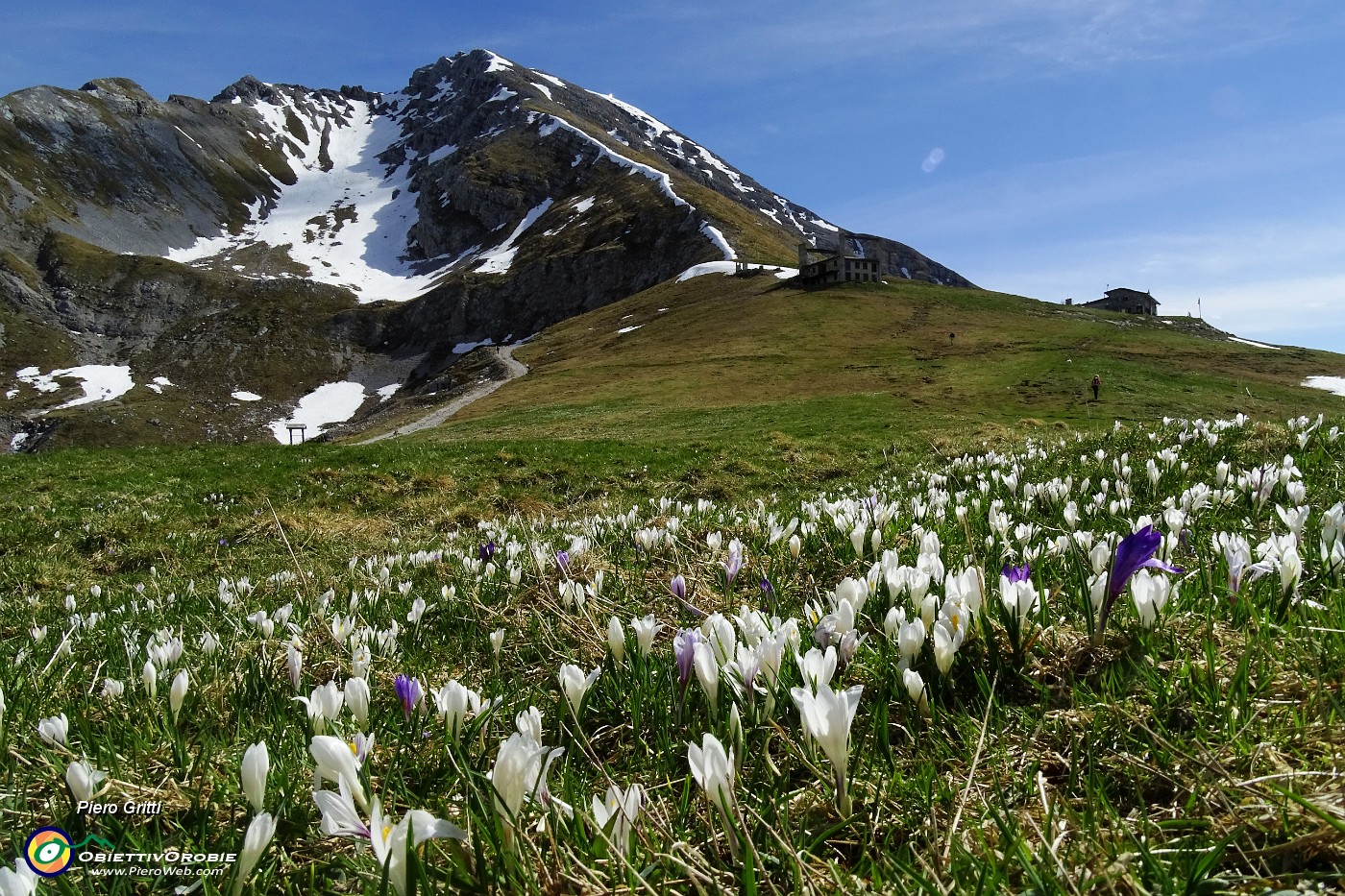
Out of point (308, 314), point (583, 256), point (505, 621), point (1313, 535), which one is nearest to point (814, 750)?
point (505, 621)

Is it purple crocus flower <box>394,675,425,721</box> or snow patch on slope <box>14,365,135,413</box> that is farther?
snow patch on slope <box>14,365,135,413</box>

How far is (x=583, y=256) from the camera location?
139 meters

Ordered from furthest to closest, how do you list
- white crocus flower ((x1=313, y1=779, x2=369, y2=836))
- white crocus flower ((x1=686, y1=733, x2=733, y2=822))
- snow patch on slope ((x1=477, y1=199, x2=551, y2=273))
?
snow patch on slope ((x1=477, y1=199, x2=551, y2=273)) → white crocus flower ((x1=686, y1=733, x2=733, y2=822)) → white crocus flower ((x1=313, y1=779, x2=369, y2=836))

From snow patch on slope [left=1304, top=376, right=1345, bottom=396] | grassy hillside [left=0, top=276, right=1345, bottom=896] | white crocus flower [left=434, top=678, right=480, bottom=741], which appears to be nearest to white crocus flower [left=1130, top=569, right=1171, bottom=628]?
grassy hillside [left=0, top=276, right=1345, bottom=896]

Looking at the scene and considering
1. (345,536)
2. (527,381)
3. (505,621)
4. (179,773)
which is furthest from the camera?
(527,381)

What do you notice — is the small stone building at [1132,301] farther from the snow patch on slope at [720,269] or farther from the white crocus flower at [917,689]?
the white crocus flower at [917,689]

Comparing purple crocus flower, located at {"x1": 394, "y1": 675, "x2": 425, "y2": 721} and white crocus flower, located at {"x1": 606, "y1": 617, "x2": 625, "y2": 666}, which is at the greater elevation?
white crocus flower, located at {"x1": 606, "y1": 617, "x2": 625, "y2": 666}

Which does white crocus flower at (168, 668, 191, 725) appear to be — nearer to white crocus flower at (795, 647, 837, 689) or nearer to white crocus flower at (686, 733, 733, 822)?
white crocus flower at (686, 733, 733, 822)

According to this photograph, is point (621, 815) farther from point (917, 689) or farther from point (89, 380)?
point (89, 380)

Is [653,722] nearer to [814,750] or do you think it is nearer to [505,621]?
[814,750]

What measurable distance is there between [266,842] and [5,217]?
212361 millimetres

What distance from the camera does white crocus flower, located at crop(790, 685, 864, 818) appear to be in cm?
152

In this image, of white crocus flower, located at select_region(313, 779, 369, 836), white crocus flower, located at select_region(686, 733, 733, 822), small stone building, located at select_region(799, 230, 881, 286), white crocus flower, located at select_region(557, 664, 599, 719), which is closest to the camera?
white crocus flower, located at select_region(313, 779, 369, 836)

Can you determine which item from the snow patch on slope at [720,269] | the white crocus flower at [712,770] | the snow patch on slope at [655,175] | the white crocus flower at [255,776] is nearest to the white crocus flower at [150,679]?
the white crocus flower at [255,776]
